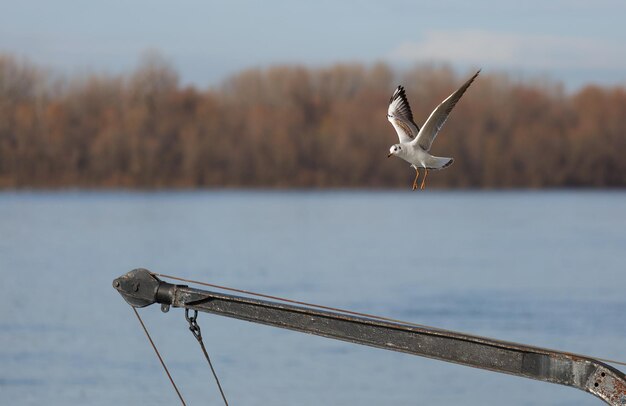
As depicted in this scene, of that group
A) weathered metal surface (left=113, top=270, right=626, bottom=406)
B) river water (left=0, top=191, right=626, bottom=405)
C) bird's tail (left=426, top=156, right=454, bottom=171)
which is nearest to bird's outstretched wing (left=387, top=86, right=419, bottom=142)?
bird's tail (left=426, top=156, right=454, bottom=171)

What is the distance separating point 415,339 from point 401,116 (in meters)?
1.63

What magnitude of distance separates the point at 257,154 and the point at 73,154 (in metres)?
14.4

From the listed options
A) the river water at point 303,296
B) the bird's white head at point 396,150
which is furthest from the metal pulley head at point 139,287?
the river water at point 303,296

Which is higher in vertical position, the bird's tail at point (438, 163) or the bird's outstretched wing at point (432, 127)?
the bird's outstretched wing at point (432, 127)

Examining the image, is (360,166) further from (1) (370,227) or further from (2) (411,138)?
(2) (411,138)

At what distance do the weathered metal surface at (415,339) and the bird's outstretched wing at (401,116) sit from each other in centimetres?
150

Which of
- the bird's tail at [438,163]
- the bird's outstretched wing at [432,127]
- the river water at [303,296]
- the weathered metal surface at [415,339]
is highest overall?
Answer: the bird's outstretched wing at [432,127]

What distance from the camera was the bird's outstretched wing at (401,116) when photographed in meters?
7.20

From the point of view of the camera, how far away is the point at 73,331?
23.4 meters

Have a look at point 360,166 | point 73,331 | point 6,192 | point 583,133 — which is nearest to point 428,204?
point 360,166

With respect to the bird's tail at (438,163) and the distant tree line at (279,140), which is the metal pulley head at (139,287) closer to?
the bird's tail at (438,163)

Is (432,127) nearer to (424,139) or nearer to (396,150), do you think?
(424,139)

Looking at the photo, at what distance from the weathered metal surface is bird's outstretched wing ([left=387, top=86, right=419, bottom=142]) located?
4.92ft

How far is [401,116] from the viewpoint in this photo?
24.7ft
